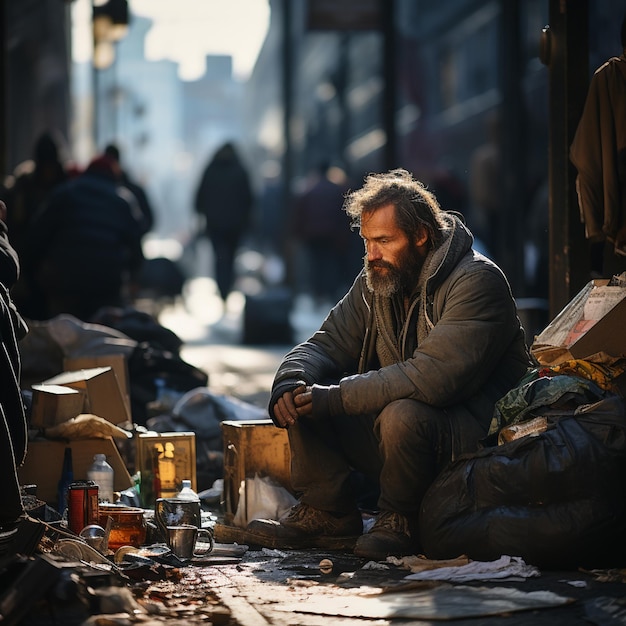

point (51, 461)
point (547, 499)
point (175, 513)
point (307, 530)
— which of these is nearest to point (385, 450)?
point (307, 530)

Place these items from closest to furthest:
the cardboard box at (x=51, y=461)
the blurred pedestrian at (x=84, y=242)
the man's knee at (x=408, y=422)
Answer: the man's knee at (x=408, y=422)
the cardboard box at (x=51, y=461)
the blurred pedestrian at (x=84, y=242)

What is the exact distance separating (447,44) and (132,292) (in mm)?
20186

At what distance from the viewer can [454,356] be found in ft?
21.5

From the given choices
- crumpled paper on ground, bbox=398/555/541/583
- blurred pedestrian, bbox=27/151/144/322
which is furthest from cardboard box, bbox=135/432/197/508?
blurred pedestrian, bbox=27/151/144/322

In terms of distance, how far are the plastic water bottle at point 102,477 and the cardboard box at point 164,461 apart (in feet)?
1.23

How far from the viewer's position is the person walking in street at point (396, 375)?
21.3ft

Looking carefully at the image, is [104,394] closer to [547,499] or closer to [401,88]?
[547,499]

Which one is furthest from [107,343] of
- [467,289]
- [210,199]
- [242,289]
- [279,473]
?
[242,289]

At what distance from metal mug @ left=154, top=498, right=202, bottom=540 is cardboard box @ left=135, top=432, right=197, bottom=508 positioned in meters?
0.96

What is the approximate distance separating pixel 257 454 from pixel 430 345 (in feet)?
4.15

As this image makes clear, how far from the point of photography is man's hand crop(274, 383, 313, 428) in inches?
264

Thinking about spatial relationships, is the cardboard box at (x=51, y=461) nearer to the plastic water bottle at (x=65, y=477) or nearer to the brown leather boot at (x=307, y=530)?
the plastic water bottle at (x=65, y=477)

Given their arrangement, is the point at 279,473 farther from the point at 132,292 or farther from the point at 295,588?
the point at 132,292

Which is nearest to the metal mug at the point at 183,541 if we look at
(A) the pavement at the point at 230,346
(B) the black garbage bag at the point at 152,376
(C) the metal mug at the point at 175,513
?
(C) the metal mug at the point at 175,513
